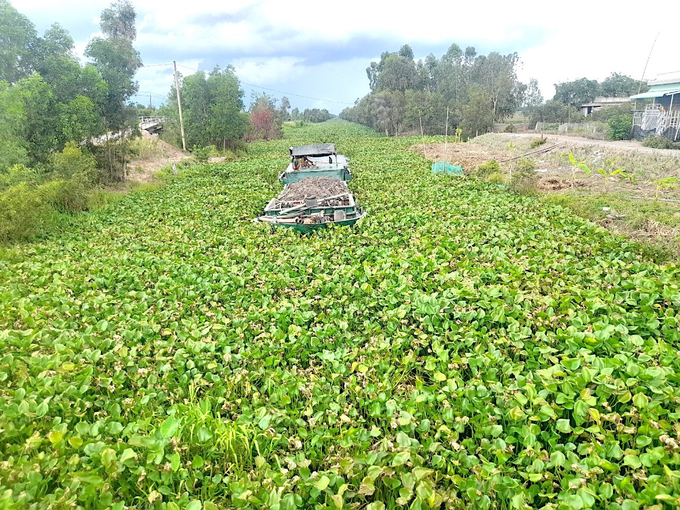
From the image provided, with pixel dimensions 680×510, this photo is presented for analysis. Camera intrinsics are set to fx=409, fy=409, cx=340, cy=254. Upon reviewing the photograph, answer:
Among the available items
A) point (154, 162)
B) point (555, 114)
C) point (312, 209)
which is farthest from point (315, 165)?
point (555, 114)

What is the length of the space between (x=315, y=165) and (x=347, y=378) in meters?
11.7

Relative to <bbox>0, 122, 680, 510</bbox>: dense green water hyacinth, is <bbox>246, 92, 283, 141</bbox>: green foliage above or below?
above

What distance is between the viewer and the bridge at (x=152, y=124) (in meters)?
36.4

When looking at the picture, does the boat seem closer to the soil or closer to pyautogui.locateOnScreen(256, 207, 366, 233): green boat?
pyautogui.locateOnScreen(256, 207, 366, 233): green boat

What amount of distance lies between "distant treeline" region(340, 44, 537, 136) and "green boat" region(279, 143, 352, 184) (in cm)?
2465

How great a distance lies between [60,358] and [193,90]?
28.2 metres

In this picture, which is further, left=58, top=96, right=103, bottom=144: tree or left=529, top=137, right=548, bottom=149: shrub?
left=529, top=137, right=548, bottom=149: shrub

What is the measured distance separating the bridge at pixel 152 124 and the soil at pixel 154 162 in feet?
32.6

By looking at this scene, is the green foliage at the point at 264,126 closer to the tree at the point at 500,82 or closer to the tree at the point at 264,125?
the tree at the point at 264,125

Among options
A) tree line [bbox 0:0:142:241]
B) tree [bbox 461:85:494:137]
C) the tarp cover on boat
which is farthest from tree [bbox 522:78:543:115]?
tree line [bbox 0:0:142:241]

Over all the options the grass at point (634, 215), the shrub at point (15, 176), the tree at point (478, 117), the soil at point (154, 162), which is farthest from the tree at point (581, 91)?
the shrub at point (15, 176)

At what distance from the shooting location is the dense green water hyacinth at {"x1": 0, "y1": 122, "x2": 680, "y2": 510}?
2576mm

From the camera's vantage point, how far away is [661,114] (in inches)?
878

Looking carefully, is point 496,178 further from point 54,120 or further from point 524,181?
point 54,120
